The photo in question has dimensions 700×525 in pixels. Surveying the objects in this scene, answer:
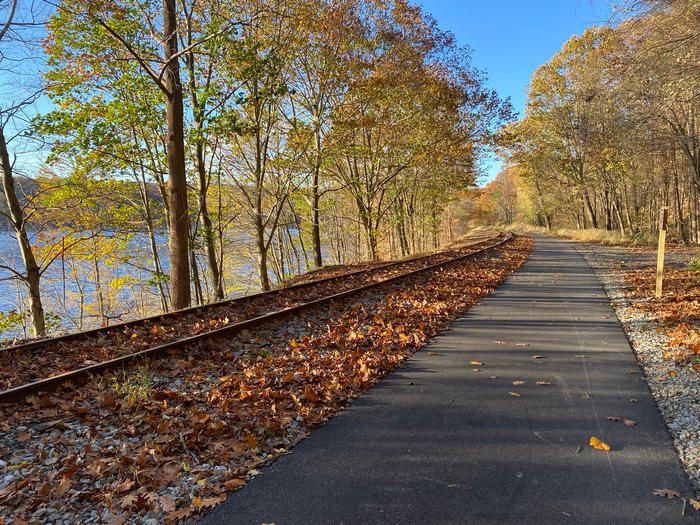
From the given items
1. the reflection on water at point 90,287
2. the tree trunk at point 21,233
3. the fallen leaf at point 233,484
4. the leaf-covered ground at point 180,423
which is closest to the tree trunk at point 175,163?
the leaf-covered ground at point 180,423

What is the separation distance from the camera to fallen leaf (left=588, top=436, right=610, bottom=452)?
3.57 m

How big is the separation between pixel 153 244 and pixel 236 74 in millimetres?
10879

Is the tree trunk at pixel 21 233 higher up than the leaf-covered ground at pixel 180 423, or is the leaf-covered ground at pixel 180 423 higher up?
the tree trunk at pixel 21 233

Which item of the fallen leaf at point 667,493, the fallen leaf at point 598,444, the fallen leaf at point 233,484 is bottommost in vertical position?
the fallen leaf at point 667,493

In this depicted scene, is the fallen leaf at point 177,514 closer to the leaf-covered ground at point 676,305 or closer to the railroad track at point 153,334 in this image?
the railroad track at point 153,334

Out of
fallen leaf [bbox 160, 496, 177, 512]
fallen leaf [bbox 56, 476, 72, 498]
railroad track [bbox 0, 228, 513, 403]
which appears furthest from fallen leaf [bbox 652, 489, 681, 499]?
railroad track [bbox 0, 228, 513, 403]

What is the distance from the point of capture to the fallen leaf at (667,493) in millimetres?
2922

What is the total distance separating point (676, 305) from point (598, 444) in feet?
22.1

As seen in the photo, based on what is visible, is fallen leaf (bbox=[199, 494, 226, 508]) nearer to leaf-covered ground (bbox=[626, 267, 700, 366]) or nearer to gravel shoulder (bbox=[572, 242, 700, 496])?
gravel shoulder (bbox=[572, 242, 700, 496])

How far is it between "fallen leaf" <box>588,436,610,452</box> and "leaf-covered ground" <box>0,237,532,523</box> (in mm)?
2332

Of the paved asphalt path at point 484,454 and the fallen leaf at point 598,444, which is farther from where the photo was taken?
the fallen leaf at point 598,444

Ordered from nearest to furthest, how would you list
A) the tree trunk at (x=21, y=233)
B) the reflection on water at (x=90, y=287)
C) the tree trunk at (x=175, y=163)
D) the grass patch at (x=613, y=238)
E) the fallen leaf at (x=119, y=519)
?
1. the fallen leaf at (x=119, y=519)
2. the tree trunk at (x=175, y=163)
3. the tree trunk at (x=21, y=233)
4. the reflection on water at (x=90, y=287)
5. the grass patch at (x=613, y=238)

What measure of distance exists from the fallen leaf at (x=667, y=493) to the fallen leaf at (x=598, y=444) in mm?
558

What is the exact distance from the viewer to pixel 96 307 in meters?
27.4
